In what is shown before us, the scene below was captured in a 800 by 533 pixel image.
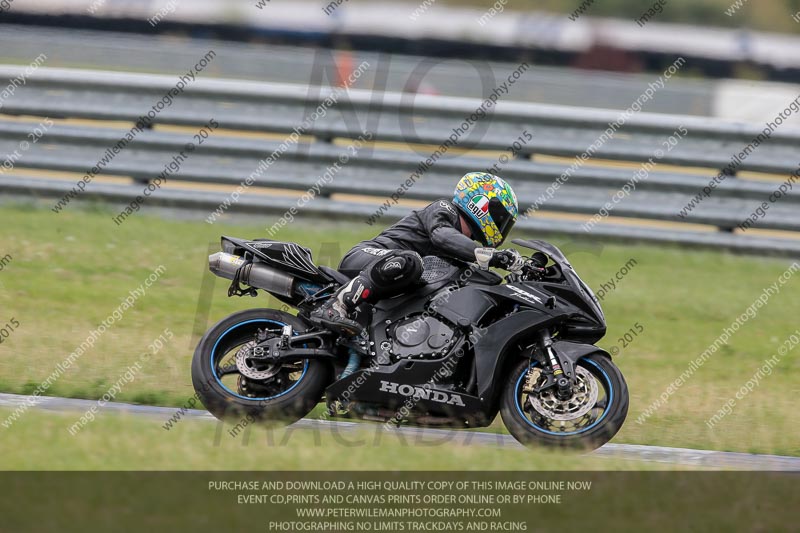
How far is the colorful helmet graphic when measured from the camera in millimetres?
6930

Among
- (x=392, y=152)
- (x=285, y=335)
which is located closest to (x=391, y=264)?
(x=285, y=335)

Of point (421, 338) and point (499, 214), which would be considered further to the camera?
point (499, 214)

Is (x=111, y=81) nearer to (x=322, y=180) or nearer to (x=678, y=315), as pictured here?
(x=322, y=180)

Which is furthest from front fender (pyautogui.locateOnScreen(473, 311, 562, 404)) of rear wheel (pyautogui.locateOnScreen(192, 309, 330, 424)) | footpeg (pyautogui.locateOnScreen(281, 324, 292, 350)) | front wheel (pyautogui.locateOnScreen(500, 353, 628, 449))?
footpeg (pyautogui.locateOnScreen(281, 324, 292, 350))

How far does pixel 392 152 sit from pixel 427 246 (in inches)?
206

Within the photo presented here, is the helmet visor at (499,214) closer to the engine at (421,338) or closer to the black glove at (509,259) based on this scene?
the black glove at (509,259)

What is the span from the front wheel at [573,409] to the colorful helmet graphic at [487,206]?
2.94 feet

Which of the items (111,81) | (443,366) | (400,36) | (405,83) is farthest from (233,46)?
(443,366)

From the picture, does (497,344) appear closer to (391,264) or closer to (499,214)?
(391,264)

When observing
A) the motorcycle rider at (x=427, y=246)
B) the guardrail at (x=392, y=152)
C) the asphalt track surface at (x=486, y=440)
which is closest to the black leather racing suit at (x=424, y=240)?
the motorcycle rider at (x=427, y=246)

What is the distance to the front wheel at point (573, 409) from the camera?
6355 mm

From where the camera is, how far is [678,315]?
35.2 ft

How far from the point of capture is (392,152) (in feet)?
40.1

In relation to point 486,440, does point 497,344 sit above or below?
above
